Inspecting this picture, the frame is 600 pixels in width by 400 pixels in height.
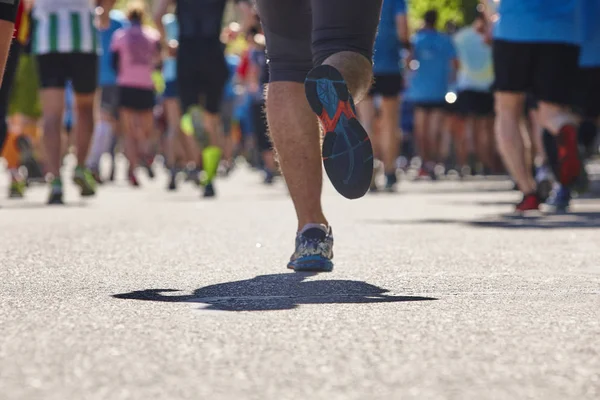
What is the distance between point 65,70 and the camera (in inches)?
439

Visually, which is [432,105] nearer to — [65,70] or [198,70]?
[198,70]

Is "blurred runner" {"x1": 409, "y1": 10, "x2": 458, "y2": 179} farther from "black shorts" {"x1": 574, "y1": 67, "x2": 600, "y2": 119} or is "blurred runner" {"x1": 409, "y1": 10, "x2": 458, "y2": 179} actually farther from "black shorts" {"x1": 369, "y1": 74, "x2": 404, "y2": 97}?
"black shorts" {"x1": 574, "y1": 67, "x2": 600, "y2": 119}

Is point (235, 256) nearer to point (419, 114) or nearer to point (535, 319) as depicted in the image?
point (535, 319)

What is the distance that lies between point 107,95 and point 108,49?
61 centimetres

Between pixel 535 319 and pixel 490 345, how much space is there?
0.49m

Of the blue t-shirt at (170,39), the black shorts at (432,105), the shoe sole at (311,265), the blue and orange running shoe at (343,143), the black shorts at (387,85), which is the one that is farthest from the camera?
the black shorts at (432,105)

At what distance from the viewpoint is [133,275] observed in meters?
5.03

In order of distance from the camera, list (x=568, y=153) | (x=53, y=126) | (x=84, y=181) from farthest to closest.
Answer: (x=84, y=181), (x=53, y=126), (x=568, y=153)

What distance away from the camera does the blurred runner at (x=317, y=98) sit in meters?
4.61

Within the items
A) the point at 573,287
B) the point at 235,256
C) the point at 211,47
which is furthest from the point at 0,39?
the point at 211,47

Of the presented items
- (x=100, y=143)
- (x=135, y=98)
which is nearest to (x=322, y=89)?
(x=100, y=143)

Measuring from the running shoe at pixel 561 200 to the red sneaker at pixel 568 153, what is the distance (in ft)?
1.76

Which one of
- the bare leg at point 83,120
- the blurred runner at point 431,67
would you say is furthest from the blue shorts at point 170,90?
the bare leg at point 83,120

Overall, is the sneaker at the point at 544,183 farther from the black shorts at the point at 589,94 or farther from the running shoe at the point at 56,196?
the running shoe at the point at 56,196
